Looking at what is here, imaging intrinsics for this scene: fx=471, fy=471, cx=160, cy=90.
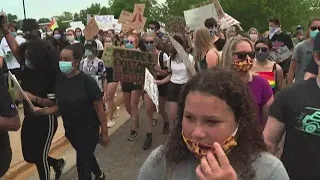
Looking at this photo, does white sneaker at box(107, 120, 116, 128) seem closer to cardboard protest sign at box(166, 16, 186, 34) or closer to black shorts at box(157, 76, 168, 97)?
black shorts at box(157, 76, 168, 97)

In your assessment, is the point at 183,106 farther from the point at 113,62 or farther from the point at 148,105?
the point at 113,62

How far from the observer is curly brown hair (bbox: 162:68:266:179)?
6.00 feet

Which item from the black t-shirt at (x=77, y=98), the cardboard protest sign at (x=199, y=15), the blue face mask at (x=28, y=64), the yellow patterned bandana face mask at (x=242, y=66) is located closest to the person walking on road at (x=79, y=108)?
the black t-shirt at (x=77, y=98)

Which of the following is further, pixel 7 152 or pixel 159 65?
pixel 159 65

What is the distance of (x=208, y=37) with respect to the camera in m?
5.61

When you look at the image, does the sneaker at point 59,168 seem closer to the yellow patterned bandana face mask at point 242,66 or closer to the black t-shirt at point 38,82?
the black t-shirt at point 38,82

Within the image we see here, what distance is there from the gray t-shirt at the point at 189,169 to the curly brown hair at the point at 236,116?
0.03m

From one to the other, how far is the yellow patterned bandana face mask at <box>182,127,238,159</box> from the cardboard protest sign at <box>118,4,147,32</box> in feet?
39.5

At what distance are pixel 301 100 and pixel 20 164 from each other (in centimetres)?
445

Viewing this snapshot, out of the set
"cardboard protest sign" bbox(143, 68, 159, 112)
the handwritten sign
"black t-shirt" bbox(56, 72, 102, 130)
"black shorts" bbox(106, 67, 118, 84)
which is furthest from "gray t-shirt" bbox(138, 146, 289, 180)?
"black shorts" bbox(106, 67, 118, 84)

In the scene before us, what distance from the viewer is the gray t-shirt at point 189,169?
184cm

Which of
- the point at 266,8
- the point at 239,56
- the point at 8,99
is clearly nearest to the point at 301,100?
the point at 239,56

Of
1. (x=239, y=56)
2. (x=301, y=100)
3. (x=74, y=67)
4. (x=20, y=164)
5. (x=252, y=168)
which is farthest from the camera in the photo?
(x=20, y=164)

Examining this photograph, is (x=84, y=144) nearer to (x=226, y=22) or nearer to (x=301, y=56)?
(x=301, y=56)
